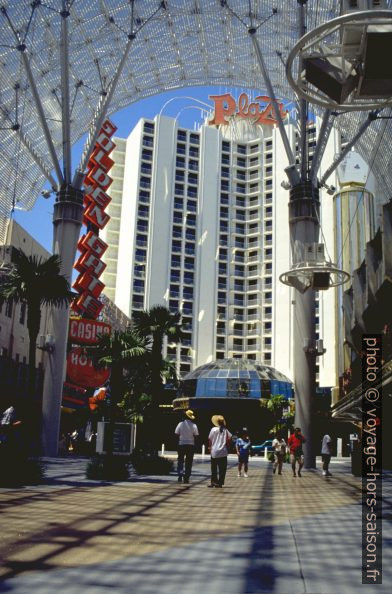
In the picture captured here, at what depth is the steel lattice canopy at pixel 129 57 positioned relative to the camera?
35.8m

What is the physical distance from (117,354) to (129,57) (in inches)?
1163

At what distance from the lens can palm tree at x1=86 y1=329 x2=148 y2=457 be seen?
18.7 meters

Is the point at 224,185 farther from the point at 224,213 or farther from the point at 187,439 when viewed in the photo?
the point at 187,439

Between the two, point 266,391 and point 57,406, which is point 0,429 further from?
point 266,391

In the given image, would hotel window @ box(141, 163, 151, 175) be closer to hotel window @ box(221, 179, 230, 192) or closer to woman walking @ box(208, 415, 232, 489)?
hotel window @ box(221, 179, 230, 192)

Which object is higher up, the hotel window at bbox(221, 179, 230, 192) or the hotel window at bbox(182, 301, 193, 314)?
the hotel window at bbox(221, 179, 230, 192)

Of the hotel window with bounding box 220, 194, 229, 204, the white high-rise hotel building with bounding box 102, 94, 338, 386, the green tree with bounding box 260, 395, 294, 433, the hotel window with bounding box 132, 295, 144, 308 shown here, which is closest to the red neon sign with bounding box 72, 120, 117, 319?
the green tree with bounding box 260, 395, 294, 433

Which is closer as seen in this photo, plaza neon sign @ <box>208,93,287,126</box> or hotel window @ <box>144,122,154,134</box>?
hotel window @ <box>144,122,154,134</box>

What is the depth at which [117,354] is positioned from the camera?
19.8m

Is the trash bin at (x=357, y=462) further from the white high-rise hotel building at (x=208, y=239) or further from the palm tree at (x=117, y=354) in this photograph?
the white high-rise hotel building at (x=208, y=239)

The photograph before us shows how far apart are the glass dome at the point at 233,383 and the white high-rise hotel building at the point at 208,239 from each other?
98.3 feet

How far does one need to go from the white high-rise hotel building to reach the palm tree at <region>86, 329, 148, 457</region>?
2823 inches

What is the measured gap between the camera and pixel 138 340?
867 inches

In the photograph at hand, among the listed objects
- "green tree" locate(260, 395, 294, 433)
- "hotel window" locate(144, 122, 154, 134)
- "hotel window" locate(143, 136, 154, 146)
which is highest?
"hotel window" locate(144, 122, 154, 134)
